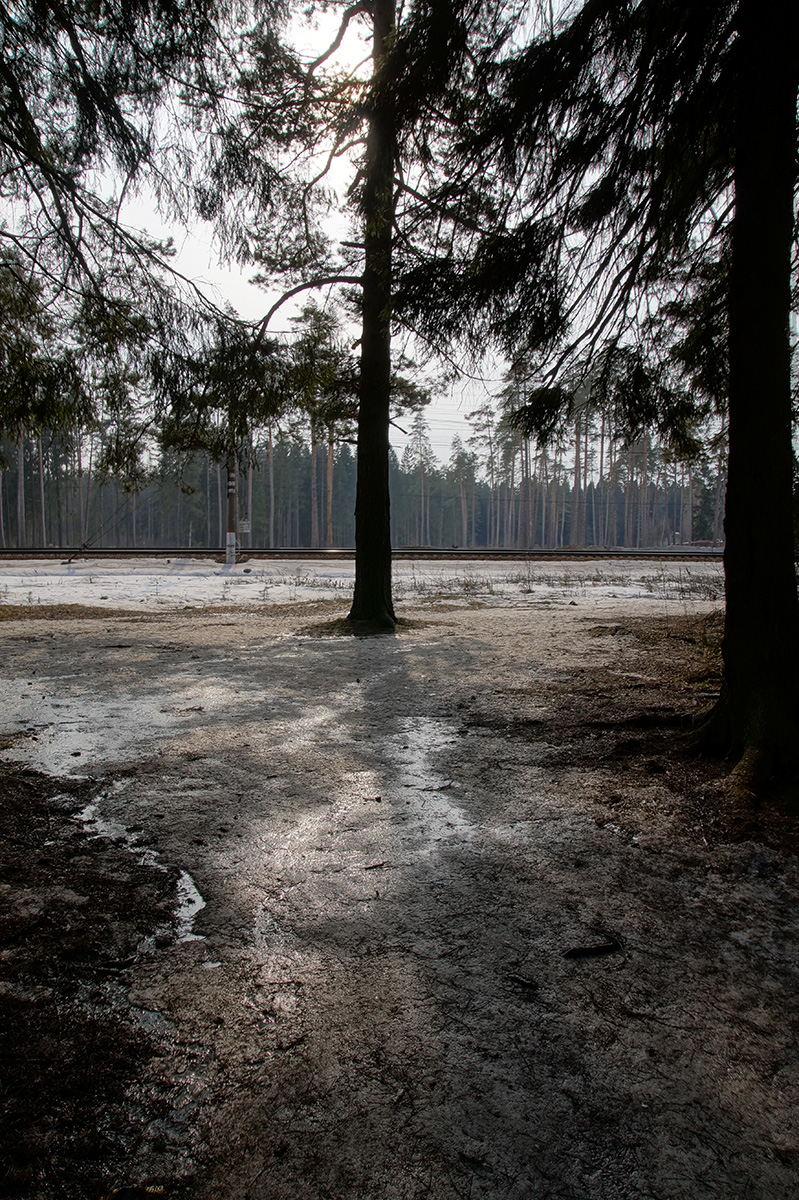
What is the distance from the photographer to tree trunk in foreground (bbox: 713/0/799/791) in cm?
311

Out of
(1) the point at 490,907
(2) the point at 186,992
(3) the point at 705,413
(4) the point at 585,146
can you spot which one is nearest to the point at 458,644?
(3) the point at 705,413

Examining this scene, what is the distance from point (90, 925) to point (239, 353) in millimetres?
5136

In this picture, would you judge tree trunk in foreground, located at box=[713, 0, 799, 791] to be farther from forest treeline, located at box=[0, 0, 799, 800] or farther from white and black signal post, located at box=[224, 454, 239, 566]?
white and black signal post, located at box=[224, 454, 239, 566]

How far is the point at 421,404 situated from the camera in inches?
474

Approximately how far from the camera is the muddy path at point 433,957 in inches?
52.7

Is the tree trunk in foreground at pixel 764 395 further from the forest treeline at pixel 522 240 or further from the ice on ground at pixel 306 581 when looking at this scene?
the ice on ground at pixel 306 581

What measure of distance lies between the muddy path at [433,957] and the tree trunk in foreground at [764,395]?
55 cm

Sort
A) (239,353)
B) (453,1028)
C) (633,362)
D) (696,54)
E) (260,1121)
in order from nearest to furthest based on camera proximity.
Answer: (260,1121) < (453,1028) < (696,54) < (633,362) < (239,353)

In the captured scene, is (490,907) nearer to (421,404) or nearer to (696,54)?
(696,54)

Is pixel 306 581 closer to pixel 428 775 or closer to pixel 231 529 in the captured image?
pixel 231 529

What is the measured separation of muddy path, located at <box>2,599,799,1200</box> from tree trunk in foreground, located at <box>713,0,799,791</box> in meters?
0.55

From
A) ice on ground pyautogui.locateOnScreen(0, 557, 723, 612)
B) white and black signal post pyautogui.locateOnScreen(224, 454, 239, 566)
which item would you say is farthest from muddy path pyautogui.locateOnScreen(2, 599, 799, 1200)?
white and black signal post pyautogui.locateOnScreen(224, 454, 239, 566)

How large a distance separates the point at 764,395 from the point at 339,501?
81.6m

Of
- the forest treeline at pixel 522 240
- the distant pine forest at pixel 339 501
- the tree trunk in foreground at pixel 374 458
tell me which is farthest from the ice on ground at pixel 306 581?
the distant pine forest at pixel 339 501
